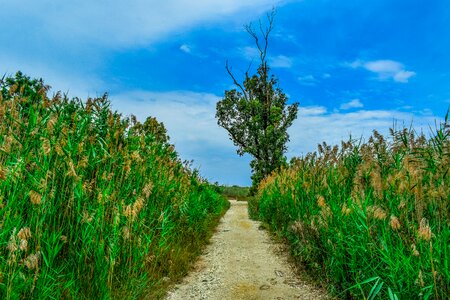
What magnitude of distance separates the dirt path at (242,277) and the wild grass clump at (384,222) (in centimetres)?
41

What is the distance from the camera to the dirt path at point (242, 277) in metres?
4.92

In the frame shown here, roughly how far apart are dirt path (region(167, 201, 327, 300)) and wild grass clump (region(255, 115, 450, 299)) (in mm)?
409

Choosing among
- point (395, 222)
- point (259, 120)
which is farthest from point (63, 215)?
point (259, 120)

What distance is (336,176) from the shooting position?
6.14 meters

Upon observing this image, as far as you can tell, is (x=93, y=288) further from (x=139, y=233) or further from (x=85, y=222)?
(x=139, y=233)

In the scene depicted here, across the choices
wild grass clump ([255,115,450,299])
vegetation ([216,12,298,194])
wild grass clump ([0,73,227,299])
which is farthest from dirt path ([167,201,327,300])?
vegetation ([216,12,298,194])

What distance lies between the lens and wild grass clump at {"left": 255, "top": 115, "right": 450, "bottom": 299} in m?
3.14

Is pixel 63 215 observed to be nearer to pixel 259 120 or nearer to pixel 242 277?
pixel 242 277

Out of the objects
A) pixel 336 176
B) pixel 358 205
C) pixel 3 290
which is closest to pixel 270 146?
pixel 336 176

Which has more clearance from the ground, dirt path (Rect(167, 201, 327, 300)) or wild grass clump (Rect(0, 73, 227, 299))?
wild grass clump (Rect(0, 73, 227, 299))

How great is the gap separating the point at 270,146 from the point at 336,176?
897 inches

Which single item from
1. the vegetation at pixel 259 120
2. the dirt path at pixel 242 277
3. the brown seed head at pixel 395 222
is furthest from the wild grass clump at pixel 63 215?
the vegetation at pixel 259 120

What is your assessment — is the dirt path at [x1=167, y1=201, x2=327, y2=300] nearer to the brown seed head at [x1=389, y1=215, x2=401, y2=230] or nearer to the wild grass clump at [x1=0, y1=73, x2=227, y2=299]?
the wild grass clump at [x1=0, y1=73, x2=227, y2=299]

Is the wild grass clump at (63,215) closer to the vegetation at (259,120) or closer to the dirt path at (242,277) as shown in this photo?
the dirt path at (242,277)
